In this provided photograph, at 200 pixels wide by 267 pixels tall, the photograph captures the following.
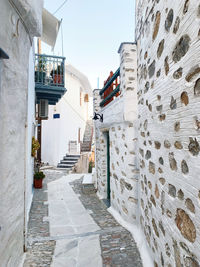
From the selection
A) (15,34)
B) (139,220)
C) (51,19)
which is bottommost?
(139,220)

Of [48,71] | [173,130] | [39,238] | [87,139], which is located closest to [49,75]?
[48,71]

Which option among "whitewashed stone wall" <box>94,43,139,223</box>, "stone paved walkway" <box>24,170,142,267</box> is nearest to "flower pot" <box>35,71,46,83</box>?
"whitewashed stone wall" <box>94,43,139,223</box>

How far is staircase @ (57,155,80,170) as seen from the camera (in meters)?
11.8

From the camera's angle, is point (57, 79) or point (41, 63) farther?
point (57, 79)

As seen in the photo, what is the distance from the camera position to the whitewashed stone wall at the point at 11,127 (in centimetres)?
185

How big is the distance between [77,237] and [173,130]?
282cm

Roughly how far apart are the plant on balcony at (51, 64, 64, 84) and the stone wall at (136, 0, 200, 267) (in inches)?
227

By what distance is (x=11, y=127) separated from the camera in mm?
2098

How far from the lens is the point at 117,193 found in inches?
179

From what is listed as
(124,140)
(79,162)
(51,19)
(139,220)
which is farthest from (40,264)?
(79,162)

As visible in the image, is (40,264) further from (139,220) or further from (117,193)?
(117,193)

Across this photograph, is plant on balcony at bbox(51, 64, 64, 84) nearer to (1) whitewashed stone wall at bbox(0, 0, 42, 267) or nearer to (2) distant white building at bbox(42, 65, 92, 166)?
(2) distant white building at bbox(42, 65, 92, 166)

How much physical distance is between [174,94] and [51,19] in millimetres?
7523

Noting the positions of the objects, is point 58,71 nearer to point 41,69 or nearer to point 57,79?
point 57,79
